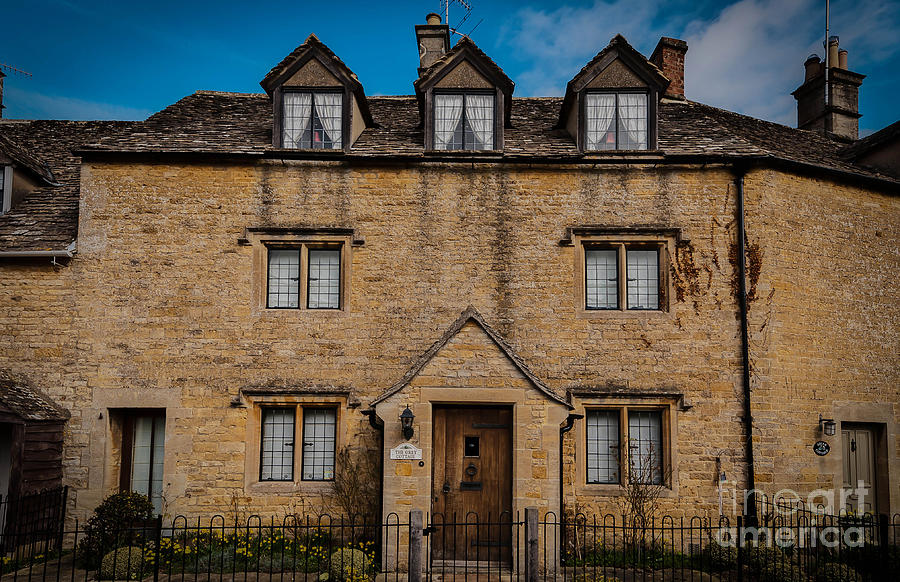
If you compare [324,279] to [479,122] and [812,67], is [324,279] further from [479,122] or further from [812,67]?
[812,67]

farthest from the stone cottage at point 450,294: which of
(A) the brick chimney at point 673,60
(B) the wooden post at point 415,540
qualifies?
(A) the brick chimney at point 673,60

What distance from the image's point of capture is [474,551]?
11227 mm

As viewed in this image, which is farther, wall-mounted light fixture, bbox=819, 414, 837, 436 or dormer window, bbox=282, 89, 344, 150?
dormer window, bbox=282, 89, 344, 150

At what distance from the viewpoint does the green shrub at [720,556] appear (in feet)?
36.0

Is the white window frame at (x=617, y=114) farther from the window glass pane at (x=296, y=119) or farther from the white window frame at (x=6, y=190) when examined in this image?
the white window frame at (x=6, y=190)

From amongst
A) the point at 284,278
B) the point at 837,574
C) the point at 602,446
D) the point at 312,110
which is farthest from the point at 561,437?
the point at 312,110

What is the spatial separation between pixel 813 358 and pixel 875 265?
8.89ft

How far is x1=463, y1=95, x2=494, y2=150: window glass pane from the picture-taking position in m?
13.8

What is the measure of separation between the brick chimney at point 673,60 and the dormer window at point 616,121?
3.64 meters

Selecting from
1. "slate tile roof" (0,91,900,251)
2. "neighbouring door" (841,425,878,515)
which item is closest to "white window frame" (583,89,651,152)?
"slate tile roof" (0,91,900,251)

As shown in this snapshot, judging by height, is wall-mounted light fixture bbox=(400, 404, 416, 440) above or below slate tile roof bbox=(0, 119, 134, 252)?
below

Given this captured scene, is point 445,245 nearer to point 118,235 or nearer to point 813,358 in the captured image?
point 118,235

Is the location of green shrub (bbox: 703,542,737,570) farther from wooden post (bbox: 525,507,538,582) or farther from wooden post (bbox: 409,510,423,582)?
wooden post (bbox: 409,510,423,582)

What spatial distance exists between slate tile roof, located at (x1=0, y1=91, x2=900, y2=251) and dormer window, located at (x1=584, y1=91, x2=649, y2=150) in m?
0.43
